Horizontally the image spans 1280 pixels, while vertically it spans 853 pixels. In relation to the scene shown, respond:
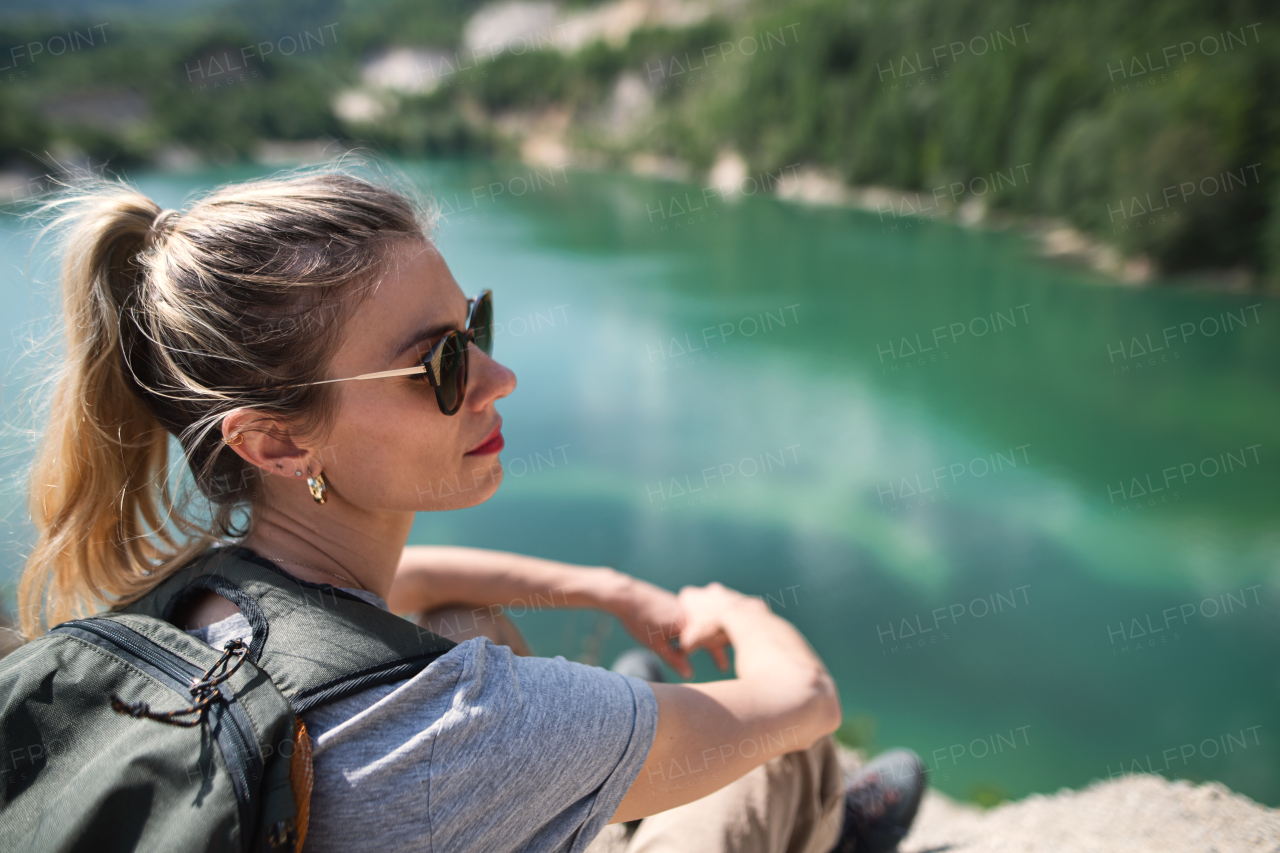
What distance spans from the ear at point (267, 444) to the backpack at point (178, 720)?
181mm

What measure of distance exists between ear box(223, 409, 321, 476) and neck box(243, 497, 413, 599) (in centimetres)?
5

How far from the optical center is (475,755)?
2.24ft

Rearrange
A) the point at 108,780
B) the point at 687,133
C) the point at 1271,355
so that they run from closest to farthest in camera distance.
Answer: the point at 108,780, the point at 1271,355, the point at 687,133

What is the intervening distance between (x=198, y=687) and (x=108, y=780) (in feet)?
0.27

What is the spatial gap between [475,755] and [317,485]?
38cm

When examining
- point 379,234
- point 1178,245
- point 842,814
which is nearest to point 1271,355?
point 1178,245

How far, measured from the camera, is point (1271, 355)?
832cm

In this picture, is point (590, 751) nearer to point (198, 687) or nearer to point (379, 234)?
point (198, 687)

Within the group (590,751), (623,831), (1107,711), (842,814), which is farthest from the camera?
(1107,711)

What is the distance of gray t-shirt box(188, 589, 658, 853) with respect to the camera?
66 cm

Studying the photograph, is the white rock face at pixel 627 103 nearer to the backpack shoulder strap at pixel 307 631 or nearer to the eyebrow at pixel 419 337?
the eyebrow at pixel 419 337
